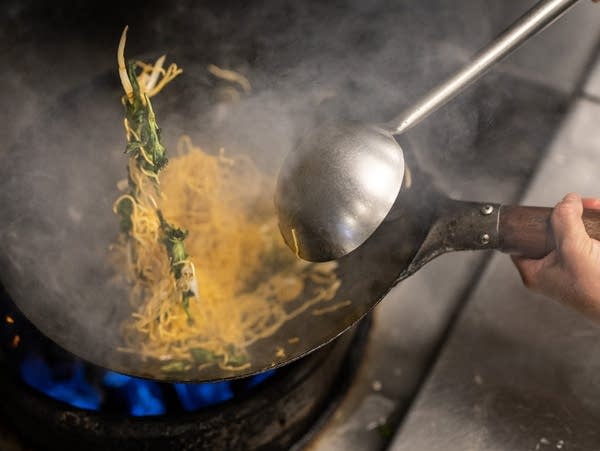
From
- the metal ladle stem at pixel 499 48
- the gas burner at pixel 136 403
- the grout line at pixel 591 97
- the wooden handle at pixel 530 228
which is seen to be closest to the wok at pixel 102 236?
the wooden handle at pixel 530 228

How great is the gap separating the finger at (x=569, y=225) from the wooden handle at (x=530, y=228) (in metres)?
0.03

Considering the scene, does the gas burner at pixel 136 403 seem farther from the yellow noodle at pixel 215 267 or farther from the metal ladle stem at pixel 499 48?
the metal ladle stem at pixel 499 48

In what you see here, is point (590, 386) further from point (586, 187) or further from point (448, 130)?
point (448, 130)

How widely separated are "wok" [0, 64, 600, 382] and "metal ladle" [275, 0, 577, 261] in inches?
7.5

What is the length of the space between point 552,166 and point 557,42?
74cm

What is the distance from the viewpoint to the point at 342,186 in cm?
185

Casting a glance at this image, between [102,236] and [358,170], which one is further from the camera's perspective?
[102,236]

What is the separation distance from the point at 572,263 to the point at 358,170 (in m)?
0.64

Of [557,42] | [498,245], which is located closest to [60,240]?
[498,245]

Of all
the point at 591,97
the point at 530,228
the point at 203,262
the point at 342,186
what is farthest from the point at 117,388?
the point at 591,97

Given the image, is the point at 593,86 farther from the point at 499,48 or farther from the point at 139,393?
the point at 139,393

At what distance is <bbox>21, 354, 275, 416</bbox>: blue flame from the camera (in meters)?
2.01

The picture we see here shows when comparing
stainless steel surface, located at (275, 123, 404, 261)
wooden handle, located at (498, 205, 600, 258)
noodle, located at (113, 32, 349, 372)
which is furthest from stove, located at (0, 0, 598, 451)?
wooden handle, located at (498, 205, 600, 258)

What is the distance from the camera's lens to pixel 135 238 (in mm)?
2059
